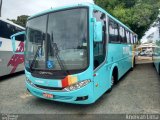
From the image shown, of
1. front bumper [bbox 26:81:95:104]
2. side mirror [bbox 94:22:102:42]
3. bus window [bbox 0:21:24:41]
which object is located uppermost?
bus window [bbox 0:21:24:41]

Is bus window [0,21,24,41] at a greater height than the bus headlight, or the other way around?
bus window [0,21,24,41]

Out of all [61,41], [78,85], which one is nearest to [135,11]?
[61,41]

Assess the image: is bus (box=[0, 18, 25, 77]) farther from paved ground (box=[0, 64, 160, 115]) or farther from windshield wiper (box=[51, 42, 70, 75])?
windshield wiper (box=[51, 42, 70, 75])

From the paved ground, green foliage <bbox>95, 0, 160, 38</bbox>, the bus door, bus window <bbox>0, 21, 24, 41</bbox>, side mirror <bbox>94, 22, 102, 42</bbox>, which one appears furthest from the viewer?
green foliage <bbox>95, 0, 160, 38</bbox>

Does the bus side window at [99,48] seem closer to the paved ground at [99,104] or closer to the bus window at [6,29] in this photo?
the paved ground at [99,104]

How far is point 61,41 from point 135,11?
14140mm

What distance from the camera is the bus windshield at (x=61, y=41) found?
511cm

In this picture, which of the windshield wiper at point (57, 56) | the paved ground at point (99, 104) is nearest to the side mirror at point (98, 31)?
the windshield wiper at point (57, 56)

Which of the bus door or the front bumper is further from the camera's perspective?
the bus door

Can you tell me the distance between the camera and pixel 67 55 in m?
5.15

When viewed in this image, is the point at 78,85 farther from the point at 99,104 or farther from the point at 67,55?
the point at 99,104

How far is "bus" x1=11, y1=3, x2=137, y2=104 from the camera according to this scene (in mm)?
5082

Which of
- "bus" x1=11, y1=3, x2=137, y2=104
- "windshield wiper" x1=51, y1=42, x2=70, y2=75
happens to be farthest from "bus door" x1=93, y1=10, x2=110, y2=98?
"windshield wiper" x1=51, y1=42, x2=70, y2=75

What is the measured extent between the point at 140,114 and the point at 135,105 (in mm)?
714
